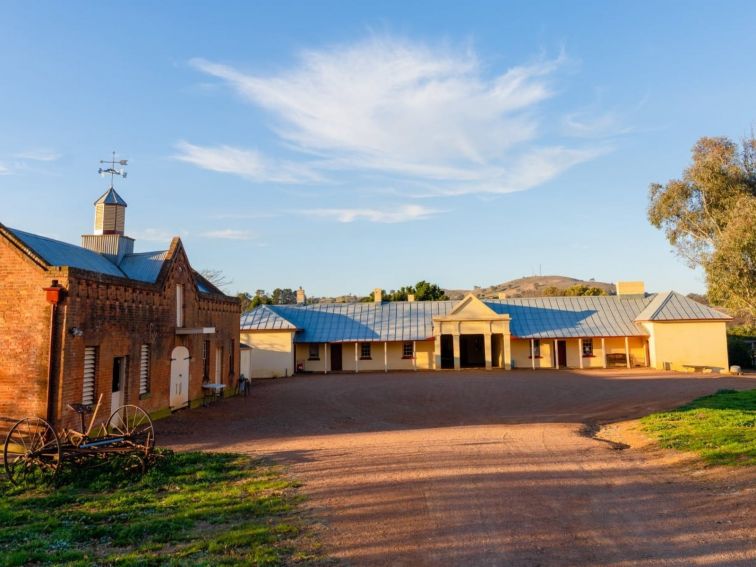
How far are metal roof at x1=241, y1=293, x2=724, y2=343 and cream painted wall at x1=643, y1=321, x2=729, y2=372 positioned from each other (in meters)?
0.62

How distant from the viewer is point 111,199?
2075 cm

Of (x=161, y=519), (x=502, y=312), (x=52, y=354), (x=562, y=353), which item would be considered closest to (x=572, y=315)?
(x=562, y=353)

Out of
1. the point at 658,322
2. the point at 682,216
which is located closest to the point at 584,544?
the point at 682,216

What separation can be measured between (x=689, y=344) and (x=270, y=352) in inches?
1010

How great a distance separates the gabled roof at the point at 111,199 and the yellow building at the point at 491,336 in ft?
45.9

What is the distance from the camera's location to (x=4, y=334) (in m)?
12.6

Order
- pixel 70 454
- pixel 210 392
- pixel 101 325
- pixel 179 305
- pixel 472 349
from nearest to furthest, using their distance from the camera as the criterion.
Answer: pixel 70 454
pixel 101 325
pixel 179 305
pixel 210 392
pixel 472 349

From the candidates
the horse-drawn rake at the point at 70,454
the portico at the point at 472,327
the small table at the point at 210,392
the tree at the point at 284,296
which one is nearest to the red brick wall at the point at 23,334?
the horse-drawn rake at the point at 70,454

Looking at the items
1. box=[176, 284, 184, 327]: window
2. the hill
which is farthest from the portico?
the hill

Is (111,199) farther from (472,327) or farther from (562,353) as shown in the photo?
(562,353)

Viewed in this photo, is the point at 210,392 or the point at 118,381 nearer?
the point at 118,381

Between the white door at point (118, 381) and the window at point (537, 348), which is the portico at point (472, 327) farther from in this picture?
the white door at point (118, 381)

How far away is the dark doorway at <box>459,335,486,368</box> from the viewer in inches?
1554

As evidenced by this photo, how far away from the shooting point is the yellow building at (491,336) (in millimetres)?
33688
